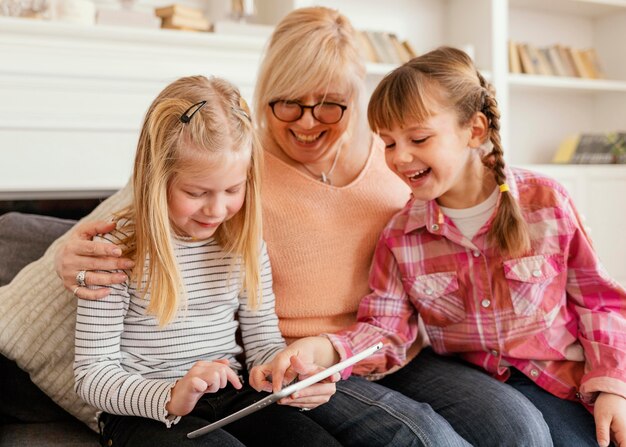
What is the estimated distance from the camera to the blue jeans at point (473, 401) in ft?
4.33

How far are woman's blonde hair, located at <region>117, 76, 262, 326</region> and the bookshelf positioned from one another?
836 mm

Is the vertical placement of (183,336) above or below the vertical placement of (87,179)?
below

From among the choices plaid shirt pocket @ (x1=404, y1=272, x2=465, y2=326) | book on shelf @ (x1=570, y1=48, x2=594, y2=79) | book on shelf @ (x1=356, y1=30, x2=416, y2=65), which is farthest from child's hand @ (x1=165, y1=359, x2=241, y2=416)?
book on shelf @ (x1=570, y1=48, x2=594, y2=79)

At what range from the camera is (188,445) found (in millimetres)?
1177

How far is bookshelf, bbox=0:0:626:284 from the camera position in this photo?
257 cm

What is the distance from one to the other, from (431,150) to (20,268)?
3.16 ft

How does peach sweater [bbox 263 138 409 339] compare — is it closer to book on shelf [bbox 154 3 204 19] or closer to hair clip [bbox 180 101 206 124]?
hair clip [bbox 180 101 206 124]

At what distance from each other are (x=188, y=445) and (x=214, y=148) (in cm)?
52

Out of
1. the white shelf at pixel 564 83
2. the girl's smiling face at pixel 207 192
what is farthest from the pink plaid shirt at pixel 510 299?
the white shelf at pixel 564 83

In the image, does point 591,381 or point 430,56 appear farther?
point 430,56

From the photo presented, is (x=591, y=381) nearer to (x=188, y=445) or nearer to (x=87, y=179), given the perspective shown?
(x=188, y=445)

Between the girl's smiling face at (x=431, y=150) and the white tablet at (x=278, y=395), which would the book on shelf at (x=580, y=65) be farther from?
the white tablet at (x=278, y=395)

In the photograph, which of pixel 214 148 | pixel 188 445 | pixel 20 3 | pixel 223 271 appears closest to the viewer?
pixel 188 445

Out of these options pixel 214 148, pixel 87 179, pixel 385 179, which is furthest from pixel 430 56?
pixel 87 179
